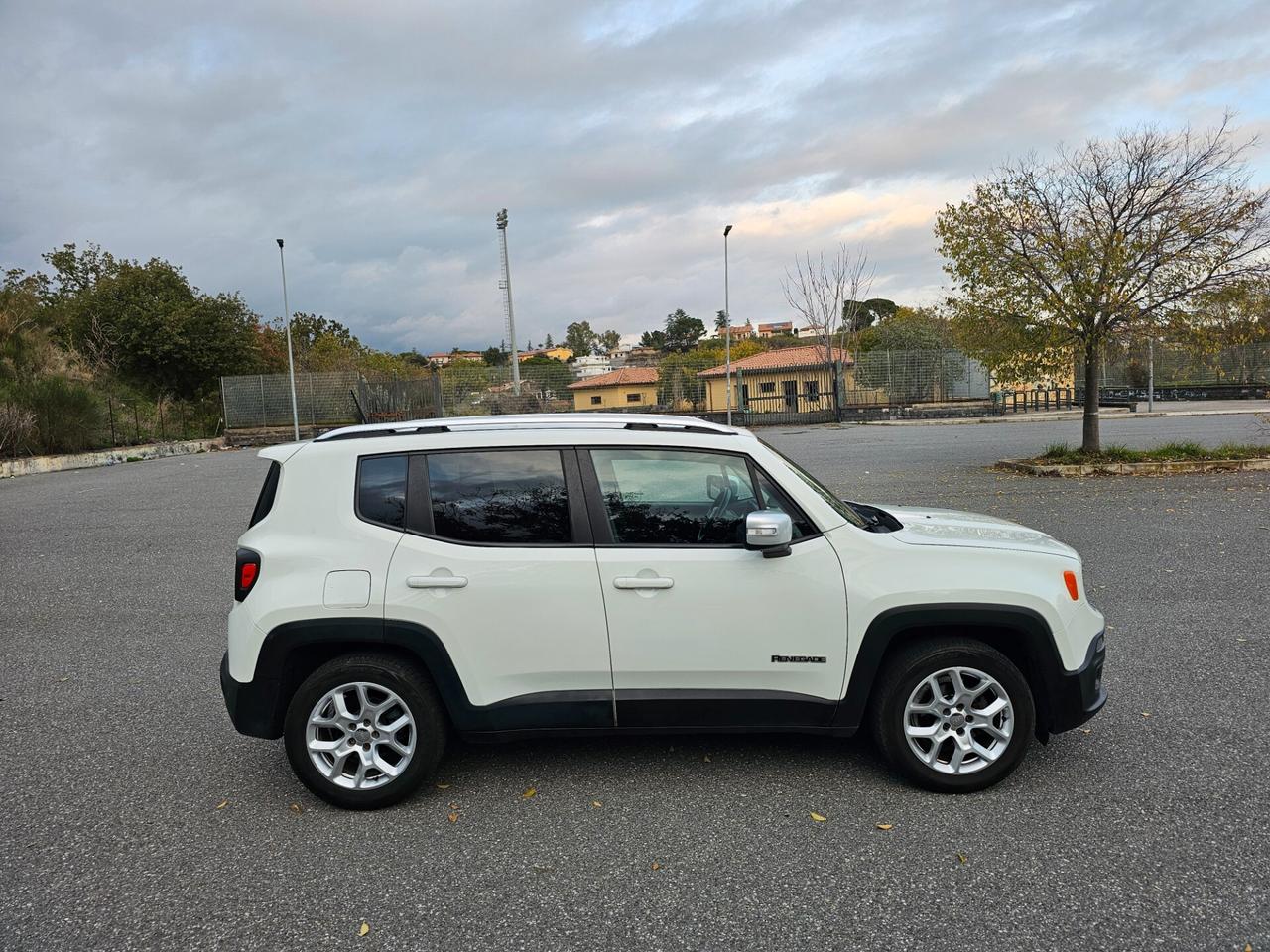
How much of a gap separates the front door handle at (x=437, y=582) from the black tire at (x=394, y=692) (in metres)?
0.35

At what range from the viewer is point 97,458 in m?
25.0

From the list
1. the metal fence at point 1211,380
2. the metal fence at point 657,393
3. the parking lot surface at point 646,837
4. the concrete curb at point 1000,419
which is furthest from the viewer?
the metal fence at point 1211,380

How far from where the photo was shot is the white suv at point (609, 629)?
11.7 feet

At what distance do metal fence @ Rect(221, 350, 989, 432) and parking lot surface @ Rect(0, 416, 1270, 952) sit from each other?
3316 centimetres

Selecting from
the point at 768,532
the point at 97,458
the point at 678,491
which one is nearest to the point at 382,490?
the point at 678,491

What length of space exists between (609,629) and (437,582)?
747mm

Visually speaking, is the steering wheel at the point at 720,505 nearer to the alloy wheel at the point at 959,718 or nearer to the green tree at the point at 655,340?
the alloy wheel at the point at 959,718

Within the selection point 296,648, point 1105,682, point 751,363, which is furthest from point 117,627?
point 751,363

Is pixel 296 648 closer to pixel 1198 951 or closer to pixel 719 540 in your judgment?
pixel 719 540

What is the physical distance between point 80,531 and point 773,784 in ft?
38.0

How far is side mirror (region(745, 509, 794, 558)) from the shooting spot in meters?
3.44

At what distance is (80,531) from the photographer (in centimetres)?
1185

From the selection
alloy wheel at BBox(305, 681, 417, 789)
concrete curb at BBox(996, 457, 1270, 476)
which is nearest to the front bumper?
alloy wheel at BBox(305, 681, 417, 789)

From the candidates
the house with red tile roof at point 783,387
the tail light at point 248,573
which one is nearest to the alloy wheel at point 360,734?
the tail light at point 248,573
